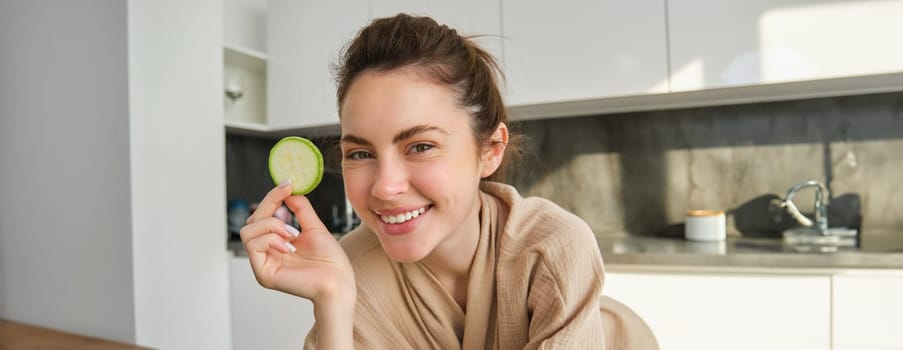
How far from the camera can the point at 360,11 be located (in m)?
2.38

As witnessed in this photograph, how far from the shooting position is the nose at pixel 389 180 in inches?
30.8

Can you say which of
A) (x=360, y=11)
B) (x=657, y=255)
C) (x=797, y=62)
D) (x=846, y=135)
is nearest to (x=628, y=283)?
(x=657, y=255)

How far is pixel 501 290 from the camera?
936 millimetres

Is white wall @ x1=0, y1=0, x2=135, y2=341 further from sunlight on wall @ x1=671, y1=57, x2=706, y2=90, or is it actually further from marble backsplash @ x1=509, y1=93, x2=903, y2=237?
sunlight on wall @ x1=671, y1=57, x2=706, y2=90

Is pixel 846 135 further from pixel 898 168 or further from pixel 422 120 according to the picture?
pixel 422 120

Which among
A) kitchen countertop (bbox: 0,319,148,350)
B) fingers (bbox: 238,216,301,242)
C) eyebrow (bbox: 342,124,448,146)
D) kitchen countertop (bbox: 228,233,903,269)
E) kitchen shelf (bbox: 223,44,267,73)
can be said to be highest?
kitchen shelf (bbox: 223,44,267,73)

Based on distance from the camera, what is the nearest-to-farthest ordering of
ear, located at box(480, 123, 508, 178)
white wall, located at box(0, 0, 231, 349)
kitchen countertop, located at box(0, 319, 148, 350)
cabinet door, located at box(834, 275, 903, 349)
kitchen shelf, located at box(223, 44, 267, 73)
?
ear, located at box(480, 123, 508, 178) → kitchen countertop, located at box(0, 319, 148, 350) → cabinet door, located at box(834, 275, 903, 349) → white wall, located at box(0, 0, 231, 349) → kitchen shelf, located at box(223, 44, 267, 73)

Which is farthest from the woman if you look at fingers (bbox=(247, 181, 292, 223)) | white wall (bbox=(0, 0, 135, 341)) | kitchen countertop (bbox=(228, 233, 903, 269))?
white wall (bbox=(0, 0, 135, 341))

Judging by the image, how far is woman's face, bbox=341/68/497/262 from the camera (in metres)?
A: 0.80

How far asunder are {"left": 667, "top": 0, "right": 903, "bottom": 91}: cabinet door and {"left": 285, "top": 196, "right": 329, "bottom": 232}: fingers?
4.81 ft

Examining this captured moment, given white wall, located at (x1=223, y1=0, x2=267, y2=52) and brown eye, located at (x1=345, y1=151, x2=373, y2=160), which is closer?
brown eye, located at (x1=345, y1=151, x2=373, y2=160)

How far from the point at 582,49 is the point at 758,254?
3.02 ft

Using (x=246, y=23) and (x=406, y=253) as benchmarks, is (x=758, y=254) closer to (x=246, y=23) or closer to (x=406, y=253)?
(x=406, y=253)

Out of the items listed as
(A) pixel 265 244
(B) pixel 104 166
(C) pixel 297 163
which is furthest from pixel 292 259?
(B) pixel 104 166
